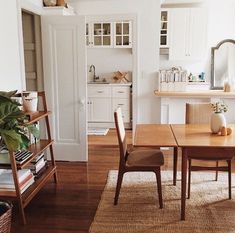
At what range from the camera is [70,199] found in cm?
318

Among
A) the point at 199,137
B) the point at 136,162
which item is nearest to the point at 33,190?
the point at 136,162

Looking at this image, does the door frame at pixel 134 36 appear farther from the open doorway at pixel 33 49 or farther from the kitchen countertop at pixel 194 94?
the open doorway at pixel 33 49

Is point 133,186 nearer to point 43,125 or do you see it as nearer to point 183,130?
point 183,130

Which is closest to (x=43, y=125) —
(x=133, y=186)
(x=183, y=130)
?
(x=133, y=186)

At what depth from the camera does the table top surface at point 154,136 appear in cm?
263

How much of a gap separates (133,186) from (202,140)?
3.60 ft

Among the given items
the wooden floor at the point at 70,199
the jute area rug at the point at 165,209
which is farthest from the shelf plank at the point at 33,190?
the jute area rug at the point at 165,209

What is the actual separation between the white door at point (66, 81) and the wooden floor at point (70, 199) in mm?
288

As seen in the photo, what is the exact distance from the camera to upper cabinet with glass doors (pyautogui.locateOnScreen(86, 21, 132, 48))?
6.07 m

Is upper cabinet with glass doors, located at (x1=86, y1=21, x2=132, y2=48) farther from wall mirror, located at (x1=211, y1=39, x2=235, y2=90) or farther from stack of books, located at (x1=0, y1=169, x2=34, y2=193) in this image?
stack of books, located at (x1=0, y1=169, x2=34, y2=193)

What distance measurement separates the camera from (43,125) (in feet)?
14.2

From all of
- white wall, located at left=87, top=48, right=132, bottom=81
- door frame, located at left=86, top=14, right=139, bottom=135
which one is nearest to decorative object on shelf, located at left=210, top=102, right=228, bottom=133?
door frame, located at left=86, top=14, right=139, bottom=135

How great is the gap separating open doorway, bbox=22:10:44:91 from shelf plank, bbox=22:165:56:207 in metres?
1.30

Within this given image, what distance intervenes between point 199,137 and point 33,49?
2541 millimetres
